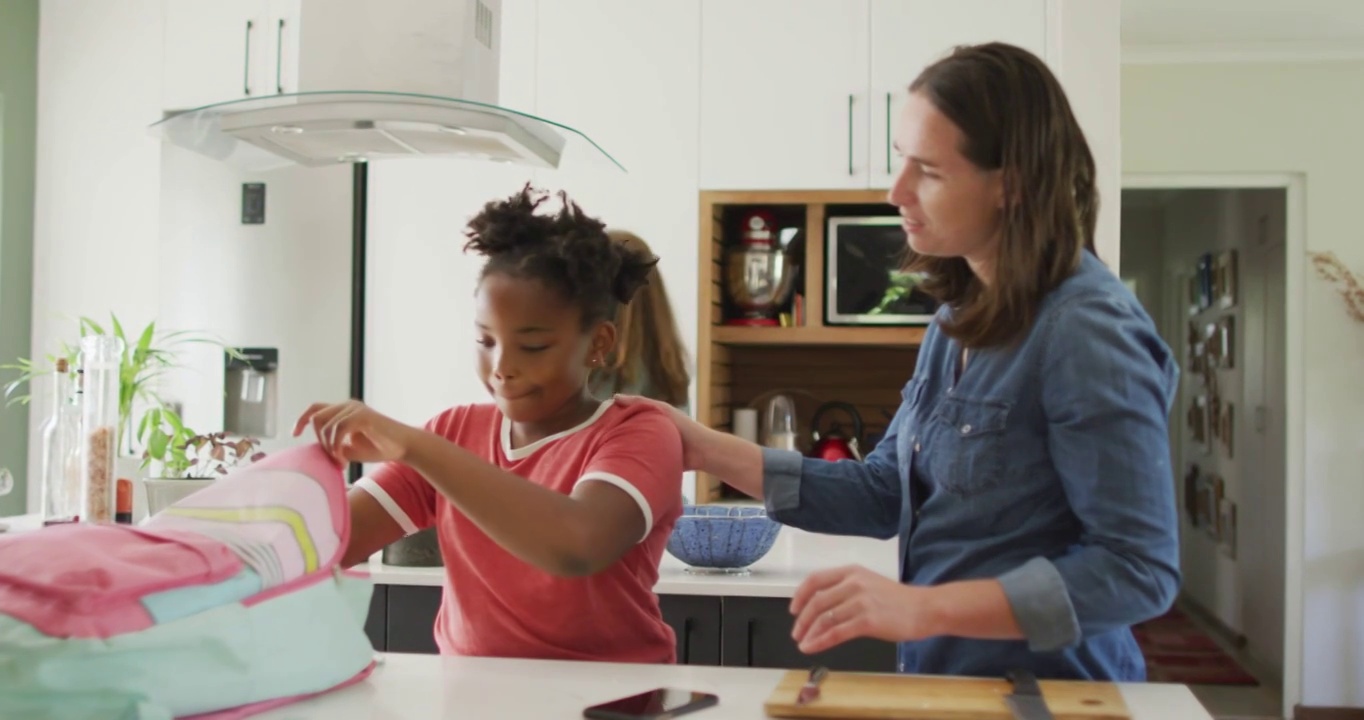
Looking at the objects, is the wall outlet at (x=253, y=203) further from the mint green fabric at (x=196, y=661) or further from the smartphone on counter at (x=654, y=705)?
the smartphone on counter at (x=654, y=705)

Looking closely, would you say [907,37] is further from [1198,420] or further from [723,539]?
[1198,420]

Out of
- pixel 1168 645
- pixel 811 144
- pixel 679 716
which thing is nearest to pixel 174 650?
pixel 679 716

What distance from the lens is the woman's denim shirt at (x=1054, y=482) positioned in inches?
42.6

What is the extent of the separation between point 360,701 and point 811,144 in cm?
278

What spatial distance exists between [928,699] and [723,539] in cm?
106

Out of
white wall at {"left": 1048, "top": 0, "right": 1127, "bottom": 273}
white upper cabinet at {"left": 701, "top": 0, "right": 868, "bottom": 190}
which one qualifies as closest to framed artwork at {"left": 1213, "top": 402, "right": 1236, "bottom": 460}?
white wall at {"left": 1048, "top": 0, "right": 1127, "bottom": 273}

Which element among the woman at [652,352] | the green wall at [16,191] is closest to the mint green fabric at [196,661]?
the woman at [652,352]

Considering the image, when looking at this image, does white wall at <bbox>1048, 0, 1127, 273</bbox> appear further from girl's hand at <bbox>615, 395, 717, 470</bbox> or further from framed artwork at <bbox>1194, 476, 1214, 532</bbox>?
framed artwork at <bbox>1194, 476, 1214, 532</bbox>

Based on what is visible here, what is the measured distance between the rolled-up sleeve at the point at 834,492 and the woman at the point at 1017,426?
0.25 feet

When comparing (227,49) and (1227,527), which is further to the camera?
(1227,527)

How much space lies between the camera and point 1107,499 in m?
1.08

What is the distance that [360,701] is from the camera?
1.08 meters

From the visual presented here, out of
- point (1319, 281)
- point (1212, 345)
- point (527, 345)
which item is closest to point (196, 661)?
point (527, 345)

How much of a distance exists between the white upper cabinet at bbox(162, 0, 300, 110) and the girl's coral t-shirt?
2.87 meters
